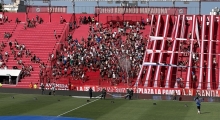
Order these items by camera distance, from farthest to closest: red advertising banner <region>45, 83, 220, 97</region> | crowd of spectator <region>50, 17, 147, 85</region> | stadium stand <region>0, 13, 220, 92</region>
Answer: crowd of spectator <region>50, 17, 147, 85</region> < stadium stand <region>0, 13, 220, 92</region> < red advertising banner <region>45, 83, 220, 97</region>

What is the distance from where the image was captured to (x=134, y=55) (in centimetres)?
6725

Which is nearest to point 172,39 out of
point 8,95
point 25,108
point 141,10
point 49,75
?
point 141,10

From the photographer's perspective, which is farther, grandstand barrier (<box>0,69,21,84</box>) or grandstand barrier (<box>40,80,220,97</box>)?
grandstand barrier (<box>0,69,21,84</box>)

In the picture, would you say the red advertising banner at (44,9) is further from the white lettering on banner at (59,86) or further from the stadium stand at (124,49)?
the white lettering on banner at (59,86)

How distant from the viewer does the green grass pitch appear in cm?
4062

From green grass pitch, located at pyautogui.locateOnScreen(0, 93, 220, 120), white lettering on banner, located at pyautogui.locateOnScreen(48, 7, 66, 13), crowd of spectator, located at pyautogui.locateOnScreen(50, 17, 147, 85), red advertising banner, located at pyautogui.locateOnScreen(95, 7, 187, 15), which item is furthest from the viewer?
white lettering on banner, located at pyautogui.locateOnScreen(48, 7, 66, 13)

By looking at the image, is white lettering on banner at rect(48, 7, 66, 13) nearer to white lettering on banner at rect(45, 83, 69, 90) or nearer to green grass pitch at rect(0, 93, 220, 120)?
white lettering on banner at rect(45, 83, 69, 90)

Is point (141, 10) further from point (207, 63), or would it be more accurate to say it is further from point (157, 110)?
point (157, 110)

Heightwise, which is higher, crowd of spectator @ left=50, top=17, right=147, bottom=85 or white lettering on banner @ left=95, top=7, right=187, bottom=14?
white lettering on banner @ left=95, top=7, right=187, bottom=14

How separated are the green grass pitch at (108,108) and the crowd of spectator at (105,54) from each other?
33.5 ft

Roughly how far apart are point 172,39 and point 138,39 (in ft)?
15.8

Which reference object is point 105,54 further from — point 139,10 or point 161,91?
point 139,10

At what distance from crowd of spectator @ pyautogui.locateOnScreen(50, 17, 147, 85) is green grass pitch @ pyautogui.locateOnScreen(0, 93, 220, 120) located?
10222 mm

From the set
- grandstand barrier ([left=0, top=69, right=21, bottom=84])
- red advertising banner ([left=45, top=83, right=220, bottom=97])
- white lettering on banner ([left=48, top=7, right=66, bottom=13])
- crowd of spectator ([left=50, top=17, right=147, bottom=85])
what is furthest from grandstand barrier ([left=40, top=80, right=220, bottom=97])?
white lettering on banner ([left=48, top=7, right=66, bottom=13])
